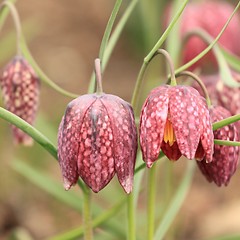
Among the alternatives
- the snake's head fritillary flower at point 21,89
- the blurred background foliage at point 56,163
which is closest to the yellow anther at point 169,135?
the snake's head fritillary flower at point 21,89

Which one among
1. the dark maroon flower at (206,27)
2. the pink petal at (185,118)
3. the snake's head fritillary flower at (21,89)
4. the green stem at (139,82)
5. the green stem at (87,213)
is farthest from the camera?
the dark maroon flower at (206,27)

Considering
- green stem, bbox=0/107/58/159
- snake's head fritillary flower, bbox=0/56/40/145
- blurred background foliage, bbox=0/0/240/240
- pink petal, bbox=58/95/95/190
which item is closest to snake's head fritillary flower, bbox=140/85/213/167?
pink petal, bbox=58/95/95/190

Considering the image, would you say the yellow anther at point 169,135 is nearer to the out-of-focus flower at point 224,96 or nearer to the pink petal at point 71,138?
the pink petal at point 71,138

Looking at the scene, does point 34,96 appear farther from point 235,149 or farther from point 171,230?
point 171,230

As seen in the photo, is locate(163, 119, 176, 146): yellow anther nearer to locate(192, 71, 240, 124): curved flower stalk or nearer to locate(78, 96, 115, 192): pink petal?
locate(78, 96, 115, 192): pink petal

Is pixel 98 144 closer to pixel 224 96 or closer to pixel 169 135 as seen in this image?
pixel 169 135

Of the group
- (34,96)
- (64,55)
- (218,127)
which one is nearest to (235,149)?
(218,127)

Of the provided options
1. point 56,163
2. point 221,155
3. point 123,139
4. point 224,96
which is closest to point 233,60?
point 224,96
